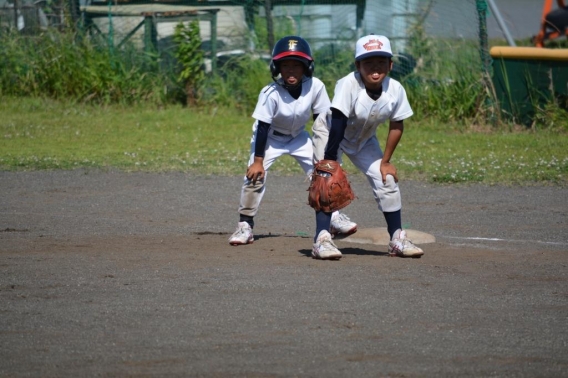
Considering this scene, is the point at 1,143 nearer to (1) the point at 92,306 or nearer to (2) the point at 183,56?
(2) the point at 183,56

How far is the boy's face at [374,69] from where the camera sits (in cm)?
644

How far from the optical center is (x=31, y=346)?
4480 millimetres

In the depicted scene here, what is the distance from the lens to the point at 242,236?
7.21 m

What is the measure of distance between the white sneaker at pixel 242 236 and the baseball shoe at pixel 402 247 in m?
1.22

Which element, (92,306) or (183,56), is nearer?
(92,306)

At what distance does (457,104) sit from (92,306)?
1104cm

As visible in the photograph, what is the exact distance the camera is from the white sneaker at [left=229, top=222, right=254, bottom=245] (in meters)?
7.20

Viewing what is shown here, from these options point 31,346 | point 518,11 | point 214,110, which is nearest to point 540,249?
point 31,346

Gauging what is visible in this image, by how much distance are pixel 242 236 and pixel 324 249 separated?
37.2 inches

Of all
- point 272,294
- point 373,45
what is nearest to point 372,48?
point 373,45

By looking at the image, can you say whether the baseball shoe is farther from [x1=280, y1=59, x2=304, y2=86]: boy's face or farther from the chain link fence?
the chain link fence

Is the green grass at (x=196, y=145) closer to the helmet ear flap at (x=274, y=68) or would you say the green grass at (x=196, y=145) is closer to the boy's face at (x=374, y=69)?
the helmet ear flap at (x=274, y=68)

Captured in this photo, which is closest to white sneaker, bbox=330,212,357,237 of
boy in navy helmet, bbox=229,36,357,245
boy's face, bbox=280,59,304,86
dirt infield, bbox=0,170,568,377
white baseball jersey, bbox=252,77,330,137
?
dirt infield, bbox=0,170,568,377

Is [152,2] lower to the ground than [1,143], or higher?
higher
